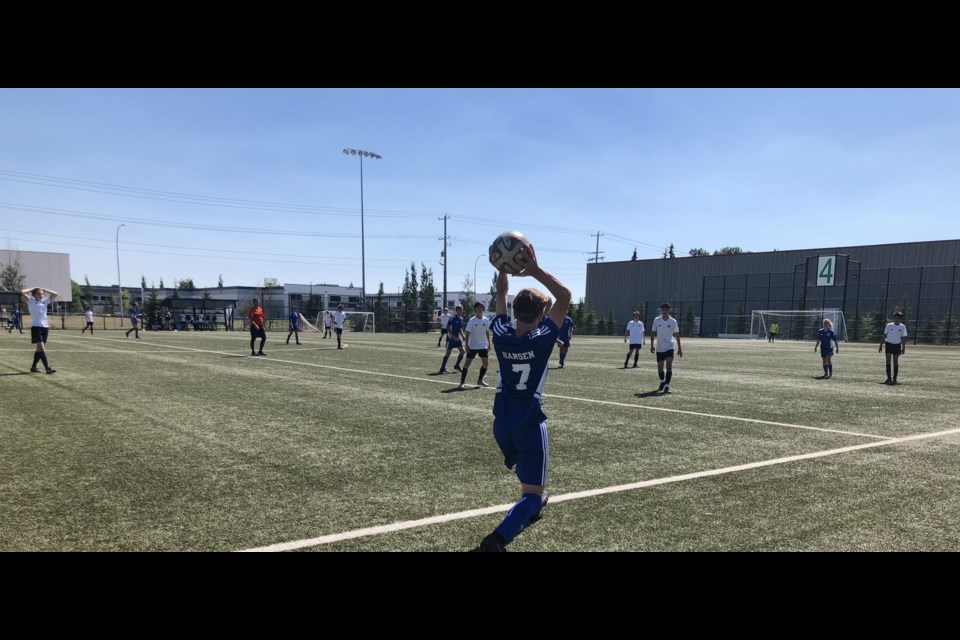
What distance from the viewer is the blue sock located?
3.52 meters

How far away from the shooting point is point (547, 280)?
389cm

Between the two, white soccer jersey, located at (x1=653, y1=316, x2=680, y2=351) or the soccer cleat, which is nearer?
the soccer cleat

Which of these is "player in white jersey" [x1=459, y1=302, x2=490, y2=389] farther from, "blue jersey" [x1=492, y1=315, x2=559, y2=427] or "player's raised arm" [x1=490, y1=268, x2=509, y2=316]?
"blue jersey" [x1=492, y1=315, x2=559, y2=427]

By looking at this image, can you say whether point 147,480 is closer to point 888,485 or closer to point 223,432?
point 223,432

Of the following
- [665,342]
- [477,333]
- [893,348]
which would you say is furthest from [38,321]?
[893,348]

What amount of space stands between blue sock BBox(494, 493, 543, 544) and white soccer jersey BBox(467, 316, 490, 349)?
31.9 ft

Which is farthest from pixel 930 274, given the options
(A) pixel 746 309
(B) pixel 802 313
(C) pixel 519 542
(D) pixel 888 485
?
(C) pixel 519 542

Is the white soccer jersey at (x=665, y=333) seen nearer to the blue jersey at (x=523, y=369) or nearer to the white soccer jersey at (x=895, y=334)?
the white soccer jersey at (x=895, y=334)

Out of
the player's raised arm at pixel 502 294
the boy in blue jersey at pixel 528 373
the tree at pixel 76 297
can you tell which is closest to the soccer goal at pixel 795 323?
the player's raised arm at pixel 502 294

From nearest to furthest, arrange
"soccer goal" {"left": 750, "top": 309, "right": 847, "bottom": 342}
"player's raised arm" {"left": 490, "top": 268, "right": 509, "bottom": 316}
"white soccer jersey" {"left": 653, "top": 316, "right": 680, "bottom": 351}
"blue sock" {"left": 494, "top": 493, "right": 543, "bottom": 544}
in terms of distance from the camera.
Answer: "blue sock" {"left": 494, "top": 493, "right": 543, "bottom": 544} → "player's raised arm" {"left": 490, "top": 268, "right": 509, "bottom": 316} → "white soccer jersey" {"left": 653, "top": 316, "right": 680, "bottom": 351} → "soccer goal" {"left": 750, "top": 309, "right": 847, "bottom": 342}

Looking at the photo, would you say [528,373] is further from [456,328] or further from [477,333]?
[456,328]

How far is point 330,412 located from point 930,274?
192 feet

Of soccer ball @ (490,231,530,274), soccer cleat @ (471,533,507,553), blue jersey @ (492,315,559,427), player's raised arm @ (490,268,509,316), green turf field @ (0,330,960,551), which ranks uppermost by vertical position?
soccer ball @ (490,231,530,274)

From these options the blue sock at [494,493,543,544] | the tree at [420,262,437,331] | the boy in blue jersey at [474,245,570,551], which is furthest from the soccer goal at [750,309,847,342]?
the blue sock at [494,493,543,544]
